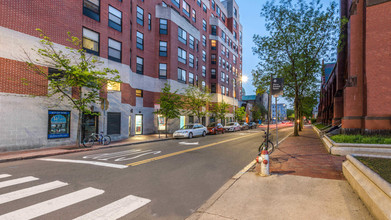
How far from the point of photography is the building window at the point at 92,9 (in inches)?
626

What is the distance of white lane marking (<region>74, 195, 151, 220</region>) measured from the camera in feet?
12.1

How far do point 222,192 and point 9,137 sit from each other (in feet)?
43.8

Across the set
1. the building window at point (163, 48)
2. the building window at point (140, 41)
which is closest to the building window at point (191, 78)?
the building window at point (163, 48)

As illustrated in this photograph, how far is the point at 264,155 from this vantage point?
19.7 ft

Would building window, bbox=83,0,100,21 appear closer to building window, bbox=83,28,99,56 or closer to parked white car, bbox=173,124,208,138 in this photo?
building window, bbox=83,28,99,56

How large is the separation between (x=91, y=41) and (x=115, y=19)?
13.0 ft

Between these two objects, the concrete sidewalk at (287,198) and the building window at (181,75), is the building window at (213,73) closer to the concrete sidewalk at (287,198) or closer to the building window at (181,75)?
the building window at (181,75)

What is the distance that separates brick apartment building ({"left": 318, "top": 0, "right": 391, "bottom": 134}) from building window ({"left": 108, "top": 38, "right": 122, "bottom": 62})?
19.8 metres

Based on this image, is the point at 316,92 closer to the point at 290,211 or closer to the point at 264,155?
the point at 264,155

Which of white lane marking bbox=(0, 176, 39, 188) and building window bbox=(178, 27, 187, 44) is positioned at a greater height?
building window bbox=(178, 27, 187, 44)

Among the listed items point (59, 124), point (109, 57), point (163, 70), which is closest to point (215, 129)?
point (163, 70)

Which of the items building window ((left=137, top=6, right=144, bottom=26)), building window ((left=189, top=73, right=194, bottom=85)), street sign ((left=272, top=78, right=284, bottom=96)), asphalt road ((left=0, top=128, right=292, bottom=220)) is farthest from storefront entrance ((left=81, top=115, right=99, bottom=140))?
building window ((left=189, top=73, right=194, bottom=85))

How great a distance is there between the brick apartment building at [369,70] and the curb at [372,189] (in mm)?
10786

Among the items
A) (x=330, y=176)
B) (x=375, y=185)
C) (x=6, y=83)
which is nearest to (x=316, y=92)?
(x=330, y=176)
